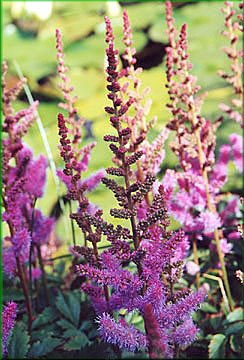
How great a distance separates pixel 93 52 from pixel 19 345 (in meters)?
2.73

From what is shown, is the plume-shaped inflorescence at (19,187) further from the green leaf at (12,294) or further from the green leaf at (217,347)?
the green leaf at (217,347)

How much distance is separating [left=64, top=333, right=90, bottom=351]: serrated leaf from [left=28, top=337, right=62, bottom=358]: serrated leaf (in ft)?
0.06

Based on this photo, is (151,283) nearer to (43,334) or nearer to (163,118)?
(43,334)

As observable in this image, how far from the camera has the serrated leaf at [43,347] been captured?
3.13 ft

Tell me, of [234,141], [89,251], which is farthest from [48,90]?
[89,251]

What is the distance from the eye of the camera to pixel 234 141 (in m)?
1.39

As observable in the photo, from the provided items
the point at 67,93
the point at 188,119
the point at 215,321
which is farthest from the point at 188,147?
the point at 215,321

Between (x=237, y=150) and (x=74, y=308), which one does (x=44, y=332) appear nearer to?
(x=74, y=308)

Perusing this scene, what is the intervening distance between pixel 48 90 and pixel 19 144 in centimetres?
248

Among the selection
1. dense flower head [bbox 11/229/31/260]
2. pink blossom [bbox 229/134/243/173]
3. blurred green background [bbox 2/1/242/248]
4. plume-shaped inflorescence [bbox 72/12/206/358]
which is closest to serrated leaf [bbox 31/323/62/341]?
dense flower head [bbox 11/229/31/260]

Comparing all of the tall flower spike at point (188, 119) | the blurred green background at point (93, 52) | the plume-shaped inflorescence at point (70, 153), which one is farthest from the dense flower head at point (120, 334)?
the blurred green background at point (93, 52)

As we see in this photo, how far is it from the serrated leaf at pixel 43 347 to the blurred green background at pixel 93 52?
4.63ft

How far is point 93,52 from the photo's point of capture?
138 inches

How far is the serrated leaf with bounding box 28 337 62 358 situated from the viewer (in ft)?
3.13
